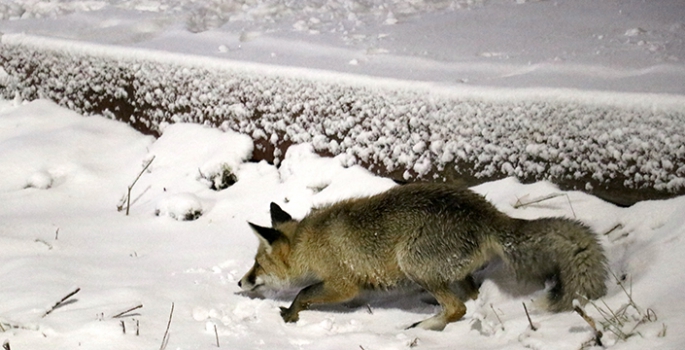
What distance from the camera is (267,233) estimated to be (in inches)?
171

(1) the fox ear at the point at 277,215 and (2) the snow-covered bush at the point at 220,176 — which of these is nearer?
(1) the fox ear at the point at 277,215

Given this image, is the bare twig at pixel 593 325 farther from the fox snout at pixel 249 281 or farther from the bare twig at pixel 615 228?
the fox snout at pixel 249 281

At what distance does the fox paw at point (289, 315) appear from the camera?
4.09m

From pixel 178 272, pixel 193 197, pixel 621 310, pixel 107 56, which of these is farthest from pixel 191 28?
pixel 621 310

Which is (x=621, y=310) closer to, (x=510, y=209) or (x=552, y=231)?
(x=552, y=231)

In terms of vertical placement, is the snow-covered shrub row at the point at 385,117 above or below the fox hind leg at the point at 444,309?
above

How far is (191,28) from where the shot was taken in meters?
7.01

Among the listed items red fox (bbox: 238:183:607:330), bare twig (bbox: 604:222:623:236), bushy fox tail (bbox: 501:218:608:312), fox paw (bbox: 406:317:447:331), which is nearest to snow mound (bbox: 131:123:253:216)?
red fox (bbox: 238:183:607:330)

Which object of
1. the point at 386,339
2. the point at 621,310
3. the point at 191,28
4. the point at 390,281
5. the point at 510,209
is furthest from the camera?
the point at 191,28

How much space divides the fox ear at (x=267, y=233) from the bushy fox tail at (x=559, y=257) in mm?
1336

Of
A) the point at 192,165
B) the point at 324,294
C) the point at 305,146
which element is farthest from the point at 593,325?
the point at 192,165

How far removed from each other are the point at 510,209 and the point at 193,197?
7.50 ft

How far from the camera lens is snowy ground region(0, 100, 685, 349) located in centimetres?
353

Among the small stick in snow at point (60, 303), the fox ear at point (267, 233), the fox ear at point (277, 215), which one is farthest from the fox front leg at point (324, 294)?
the small stick in snow at point (60, 303)
